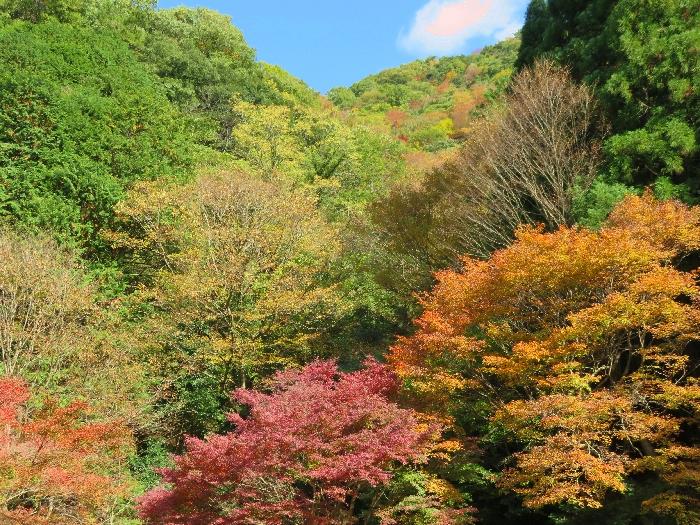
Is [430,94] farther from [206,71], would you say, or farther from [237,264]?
[237,264]

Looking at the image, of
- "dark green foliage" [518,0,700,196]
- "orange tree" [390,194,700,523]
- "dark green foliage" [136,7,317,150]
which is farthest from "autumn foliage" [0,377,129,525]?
"dark green foliage" [136,7,317,150]

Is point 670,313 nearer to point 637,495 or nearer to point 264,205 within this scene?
point 637,495

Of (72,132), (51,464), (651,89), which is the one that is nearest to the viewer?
(51,464)

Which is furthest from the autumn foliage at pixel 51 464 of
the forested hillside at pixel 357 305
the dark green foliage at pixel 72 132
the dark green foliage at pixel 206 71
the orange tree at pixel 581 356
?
the dark green foliage at pixel 206 71

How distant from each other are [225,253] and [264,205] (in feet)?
6.44

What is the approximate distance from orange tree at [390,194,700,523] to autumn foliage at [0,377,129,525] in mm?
5946

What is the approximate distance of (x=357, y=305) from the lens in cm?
1825

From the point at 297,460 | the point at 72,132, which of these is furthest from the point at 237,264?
the point at 72,132

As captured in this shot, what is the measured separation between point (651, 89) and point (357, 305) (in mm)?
10405

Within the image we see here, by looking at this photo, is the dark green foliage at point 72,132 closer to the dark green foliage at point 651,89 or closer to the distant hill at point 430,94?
the dark green foliage at point 651,89

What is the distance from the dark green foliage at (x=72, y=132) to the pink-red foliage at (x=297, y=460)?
9117mm

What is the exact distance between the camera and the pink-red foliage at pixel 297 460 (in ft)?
25.8

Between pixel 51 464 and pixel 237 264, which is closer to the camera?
pixel 51 464

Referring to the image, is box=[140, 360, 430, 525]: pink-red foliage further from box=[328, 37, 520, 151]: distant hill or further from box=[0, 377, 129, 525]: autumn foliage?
box=[328, 37, 520, 151]: distant hill
